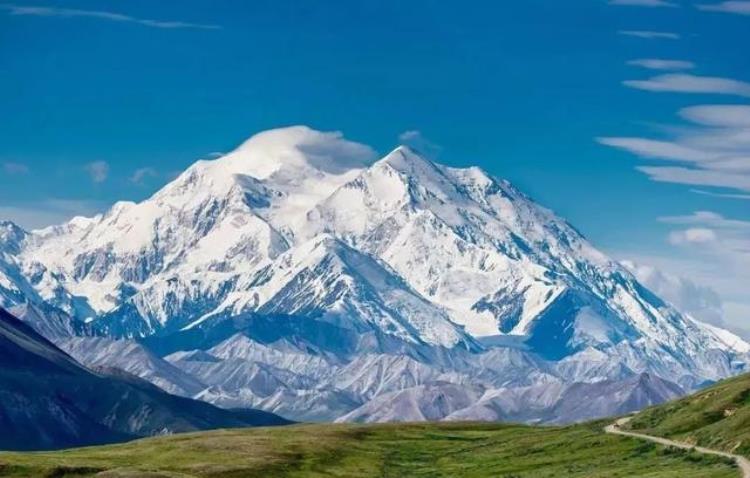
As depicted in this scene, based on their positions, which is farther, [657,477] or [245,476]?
[245,476]

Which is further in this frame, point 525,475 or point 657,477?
point 525,475

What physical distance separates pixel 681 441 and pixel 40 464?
84762mm

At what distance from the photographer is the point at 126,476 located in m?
161

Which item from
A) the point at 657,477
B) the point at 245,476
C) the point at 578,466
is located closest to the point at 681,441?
the point at 578,466

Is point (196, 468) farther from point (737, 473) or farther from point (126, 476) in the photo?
point (737, 473)

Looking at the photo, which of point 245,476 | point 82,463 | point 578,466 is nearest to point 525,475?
point 578,466

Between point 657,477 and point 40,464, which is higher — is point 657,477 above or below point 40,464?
below

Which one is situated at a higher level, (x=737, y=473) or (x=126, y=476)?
(x=126, y=476)

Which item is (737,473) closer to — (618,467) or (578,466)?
(618,467)

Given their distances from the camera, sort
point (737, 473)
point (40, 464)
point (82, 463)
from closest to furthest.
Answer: point (737, 473) → point (40, 464) → point (82, 463)

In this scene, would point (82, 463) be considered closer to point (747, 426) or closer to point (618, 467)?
point (618, 467)

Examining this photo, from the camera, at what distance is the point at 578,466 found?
197625 mm

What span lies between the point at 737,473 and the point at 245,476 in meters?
68.8

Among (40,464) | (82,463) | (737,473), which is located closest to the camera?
(737,473)
